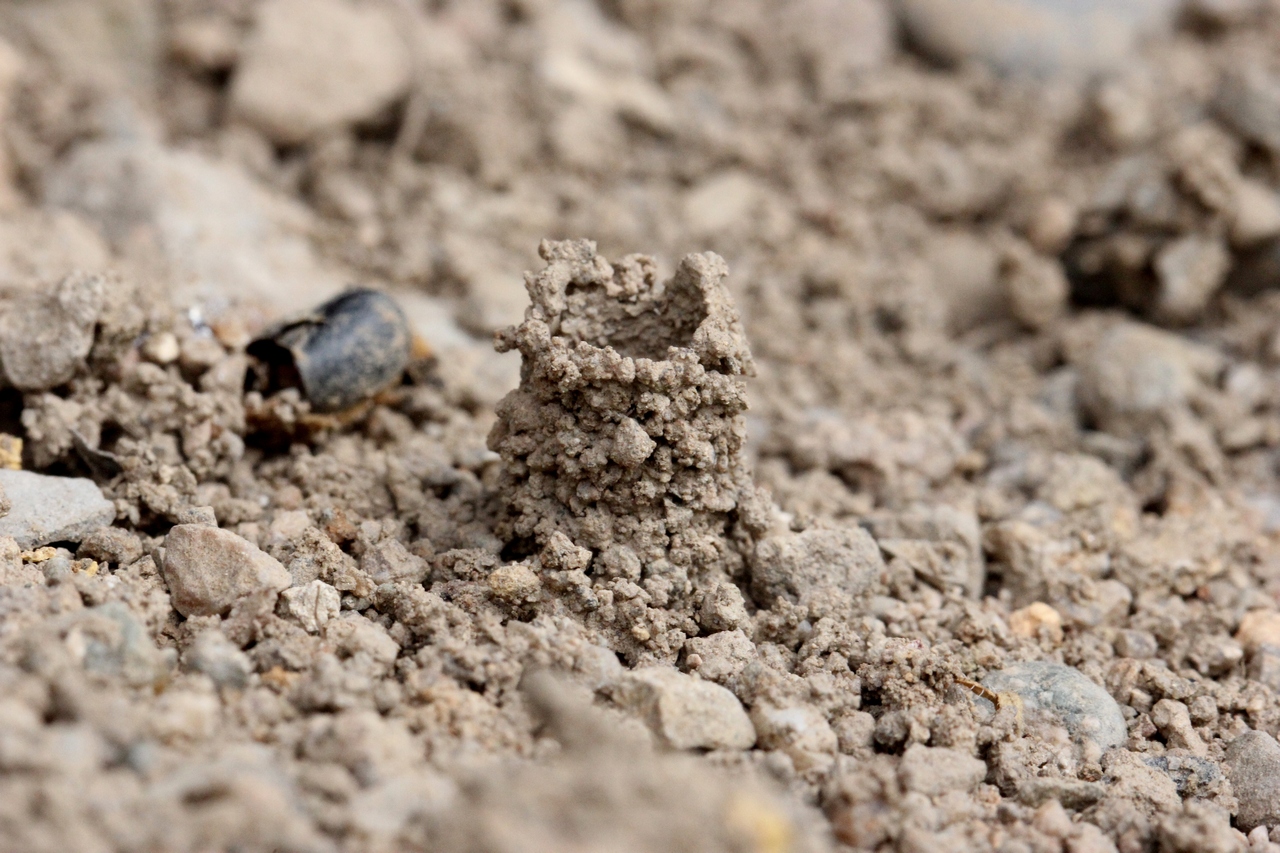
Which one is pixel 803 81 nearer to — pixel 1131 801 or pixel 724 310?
pixel 724 310

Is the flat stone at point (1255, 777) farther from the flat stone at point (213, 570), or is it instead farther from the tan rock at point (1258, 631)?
the flat stone at point (213, 570)

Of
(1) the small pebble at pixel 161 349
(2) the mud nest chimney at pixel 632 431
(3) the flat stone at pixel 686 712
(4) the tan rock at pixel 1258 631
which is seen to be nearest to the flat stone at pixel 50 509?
(1) the small pebble at pixel 161 349

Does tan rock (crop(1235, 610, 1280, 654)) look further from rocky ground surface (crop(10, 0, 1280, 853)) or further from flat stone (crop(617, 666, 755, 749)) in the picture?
flat stone (crop(617, 666, 755, 749))

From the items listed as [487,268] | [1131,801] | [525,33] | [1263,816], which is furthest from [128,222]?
[1263,816]

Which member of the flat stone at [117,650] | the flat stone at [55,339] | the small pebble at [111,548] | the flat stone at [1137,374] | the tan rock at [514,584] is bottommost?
the flat stone at [117,650]

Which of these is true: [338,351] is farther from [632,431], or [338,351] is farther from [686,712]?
[686,712]

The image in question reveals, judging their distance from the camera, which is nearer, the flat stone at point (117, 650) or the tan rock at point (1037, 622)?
the flat stone at point (117, 650)

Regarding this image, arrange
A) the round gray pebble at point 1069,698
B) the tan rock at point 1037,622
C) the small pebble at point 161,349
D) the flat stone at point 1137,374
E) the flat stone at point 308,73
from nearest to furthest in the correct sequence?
the round gray pebble at point 1069,698 → the tan rock at point 1037,622 → the small pebble at point 161,349 → the flat stone at point 1137,374 → the flat stone at point 308,73

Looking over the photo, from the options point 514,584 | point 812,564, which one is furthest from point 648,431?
point 812,564
